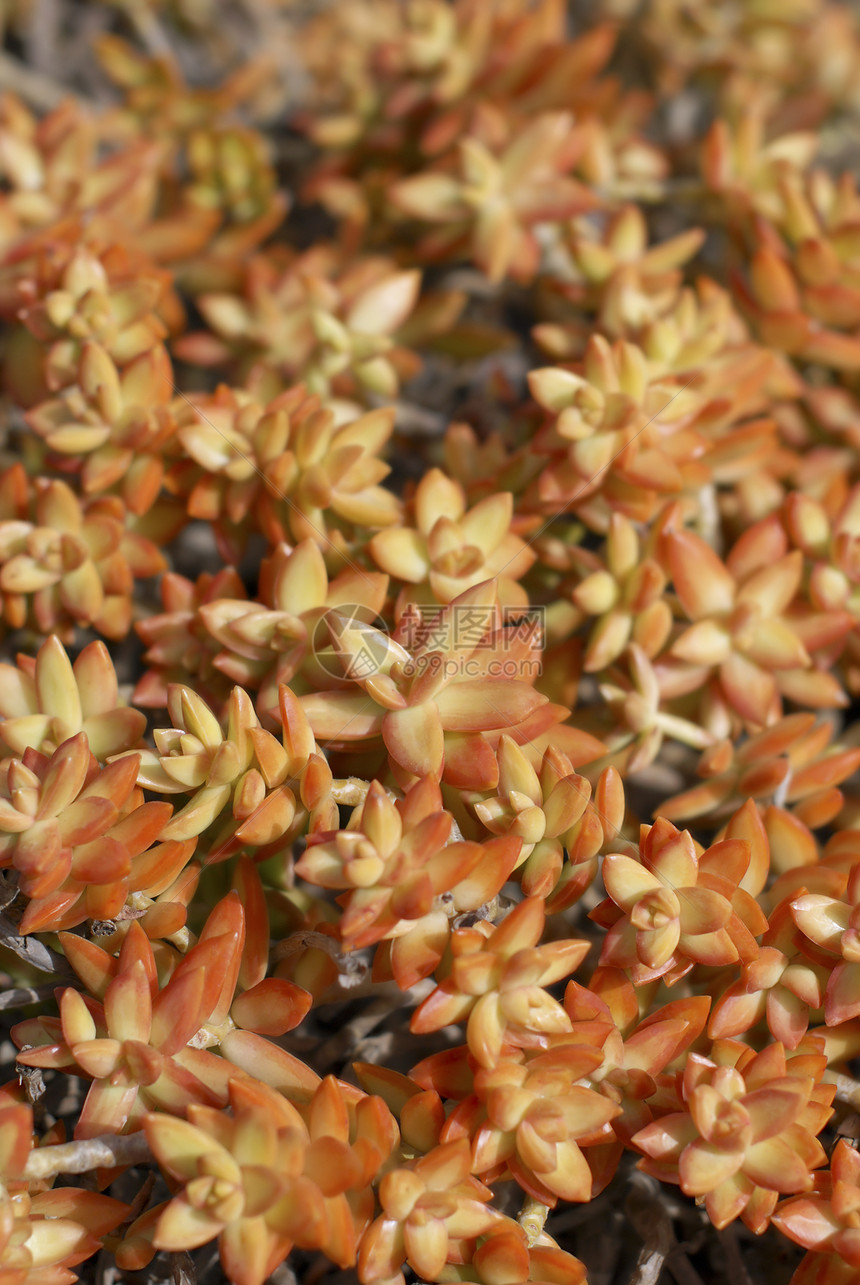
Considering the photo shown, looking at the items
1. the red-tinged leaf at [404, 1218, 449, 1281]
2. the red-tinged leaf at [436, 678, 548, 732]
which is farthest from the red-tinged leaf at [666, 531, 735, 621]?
the red-tinged leaf at [404, 1218, 449, 1281]

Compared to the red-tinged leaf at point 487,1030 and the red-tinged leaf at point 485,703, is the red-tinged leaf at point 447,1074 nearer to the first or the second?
the red-tinged leaf at point 487,1030

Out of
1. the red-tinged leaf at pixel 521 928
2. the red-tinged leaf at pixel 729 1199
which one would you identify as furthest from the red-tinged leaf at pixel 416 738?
the red-tinged leaf at pixel 729 1199

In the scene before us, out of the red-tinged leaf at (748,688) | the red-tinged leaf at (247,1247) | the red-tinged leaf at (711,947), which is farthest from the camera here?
the red-tinged leaf at (748,688)

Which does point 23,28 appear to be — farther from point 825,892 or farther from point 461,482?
point 825,892

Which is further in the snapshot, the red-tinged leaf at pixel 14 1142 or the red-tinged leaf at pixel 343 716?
the red-tinged leaf at pixel 343 716

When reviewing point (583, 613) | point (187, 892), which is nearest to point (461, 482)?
point (583, 613)

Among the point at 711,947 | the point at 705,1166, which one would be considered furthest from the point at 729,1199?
the point at 711,947

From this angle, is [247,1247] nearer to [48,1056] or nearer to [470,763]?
[48,1056]
